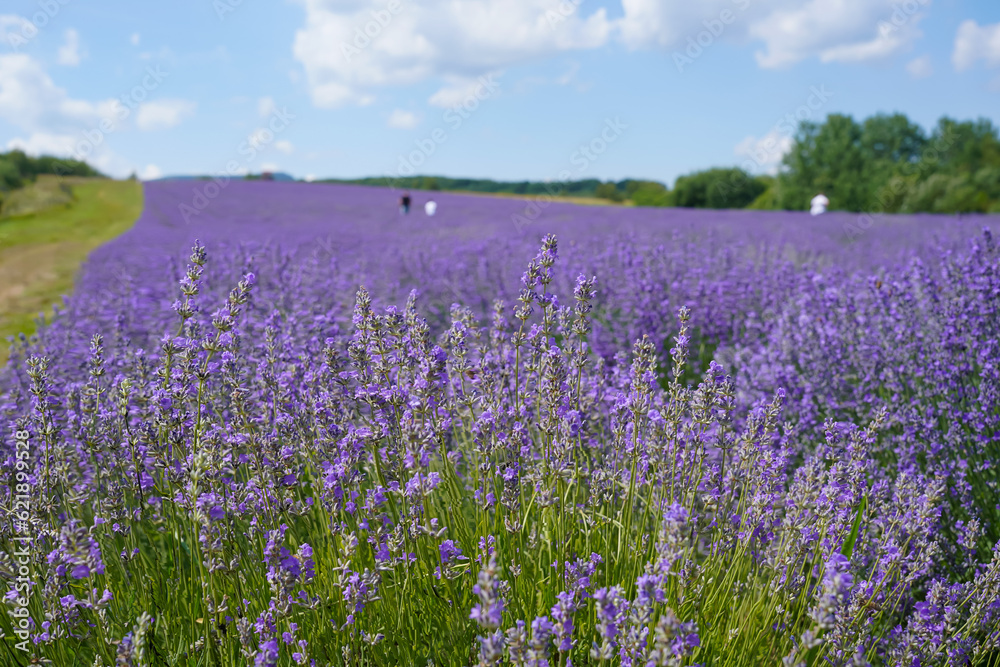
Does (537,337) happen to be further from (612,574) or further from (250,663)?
(250,663)

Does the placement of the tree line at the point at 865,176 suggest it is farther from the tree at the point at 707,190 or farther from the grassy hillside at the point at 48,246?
the grassy hillside at the point at 48,246

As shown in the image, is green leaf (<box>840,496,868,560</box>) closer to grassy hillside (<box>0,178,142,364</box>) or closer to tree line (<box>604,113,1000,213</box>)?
grassy hillside (<box>0,178,142,364</box>)

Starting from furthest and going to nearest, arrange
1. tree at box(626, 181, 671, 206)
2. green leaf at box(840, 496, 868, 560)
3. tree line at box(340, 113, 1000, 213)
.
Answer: tree at box(626, 181, 671, 206) < tree line at box(340, 113, 1000, 213) < green leaf at box(840, 496, 868, 560)

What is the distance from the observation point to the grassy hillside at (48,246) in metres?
8.98

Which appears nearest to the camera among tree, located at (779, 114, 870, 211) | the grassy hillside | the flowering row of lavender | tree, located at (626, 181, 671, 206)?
the flowering row of lavender

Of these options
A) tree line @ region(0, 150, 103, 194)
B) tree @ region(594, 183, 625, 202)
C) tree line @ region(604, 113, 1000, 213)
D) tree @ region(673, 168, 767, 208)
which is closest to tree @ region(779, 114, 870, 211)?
tree line @ region(604, 113, 1000, 213)

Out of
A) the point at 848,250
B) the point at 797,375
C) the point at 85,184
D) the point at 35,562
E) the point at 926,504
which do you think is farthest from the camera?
the point at 85,184

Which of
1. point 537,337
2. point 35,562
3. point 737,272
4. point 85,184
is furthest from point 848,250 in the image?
point 85,184

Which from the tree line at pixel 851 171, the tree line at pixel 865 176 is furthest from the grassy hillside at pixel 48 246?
the tree line at pixel 851 171

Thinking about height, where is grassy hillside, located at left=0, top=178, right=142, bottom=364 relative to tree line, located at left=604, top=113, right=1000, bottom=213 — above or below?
below

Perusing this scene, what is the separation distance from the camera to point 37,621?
1.96 metres

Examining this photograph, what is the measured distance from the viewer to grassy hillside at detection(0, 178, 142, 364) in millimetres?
8984

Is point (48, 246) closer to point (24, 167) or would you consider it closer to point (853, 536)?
point (853, 536)

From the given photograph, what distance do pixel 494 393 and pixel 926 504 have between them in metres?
1.37
